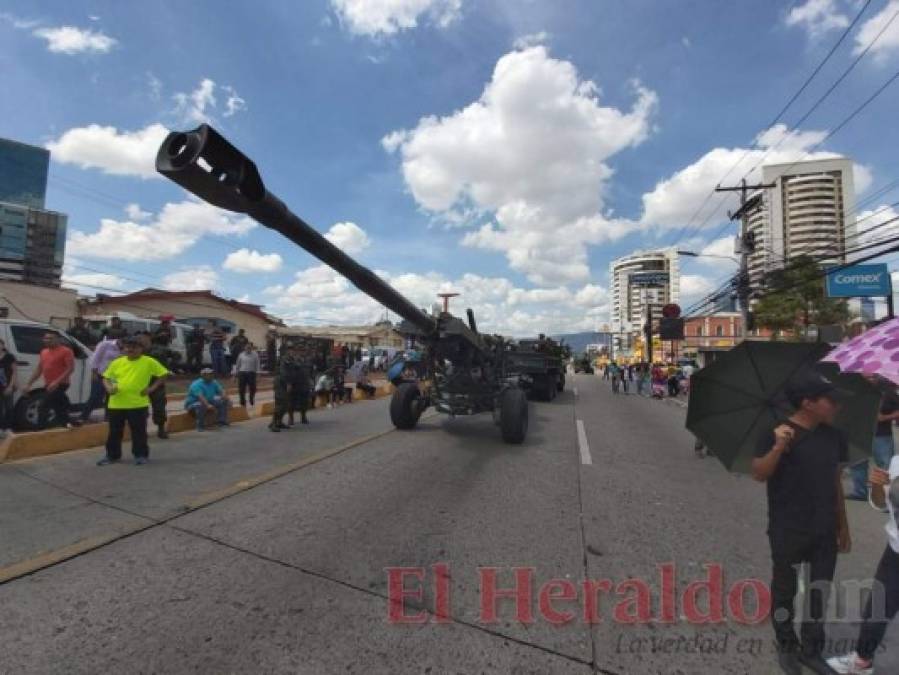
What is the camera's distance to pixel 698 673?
2617mm

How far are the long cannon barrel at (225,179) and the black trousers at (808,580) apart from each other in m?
4.07

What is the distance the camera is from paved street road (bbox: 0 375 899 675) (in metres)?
2.67

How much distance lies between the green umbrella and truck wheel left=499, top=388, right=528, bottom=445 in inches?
217

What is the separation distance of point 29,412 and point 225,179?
22.8ft

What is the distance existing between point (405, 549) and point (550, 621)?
4.38ft

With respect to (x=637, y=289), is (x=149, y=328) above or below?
below

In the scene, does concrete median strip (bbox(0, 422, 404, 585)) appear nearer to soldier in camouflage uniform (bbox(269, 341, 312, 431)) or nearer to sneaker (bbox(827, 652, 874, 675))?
soldier in camouflage uniform (bbox(269, 341, 312, 431))

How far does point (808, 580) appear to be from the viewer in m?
2.71

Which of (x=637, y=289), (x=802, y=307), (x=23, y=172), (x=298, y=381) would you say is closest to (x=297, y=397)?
(x=298, y=381)

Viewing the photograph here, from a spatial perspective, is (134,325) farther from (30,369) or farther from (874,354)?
(874,354)

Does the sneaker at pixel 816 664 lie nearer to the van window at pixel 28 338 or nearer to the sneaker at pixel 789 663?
the sneaker at pixel 789 663

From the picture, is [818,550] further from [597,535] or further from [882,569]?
[597,535]

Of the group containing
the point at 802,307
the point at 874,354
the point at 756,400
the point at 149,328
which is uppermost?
the point at 802,307

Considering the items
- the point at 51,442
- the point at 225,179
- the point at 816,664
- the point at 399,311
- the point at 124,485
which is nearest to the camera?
the point at 816,664
